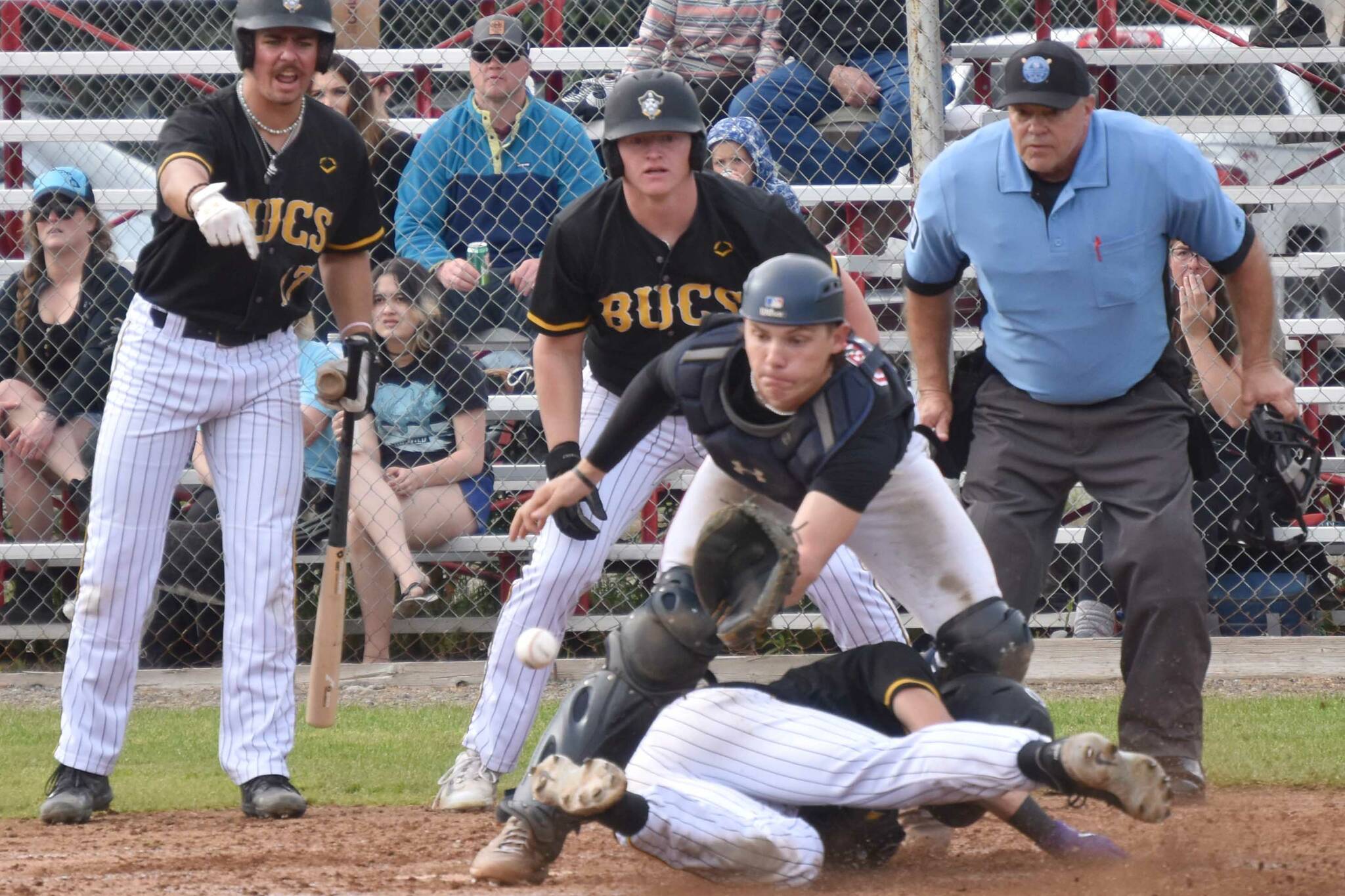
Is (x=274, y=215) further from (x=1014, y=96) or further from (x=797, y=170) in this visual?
(x=797, y=170)

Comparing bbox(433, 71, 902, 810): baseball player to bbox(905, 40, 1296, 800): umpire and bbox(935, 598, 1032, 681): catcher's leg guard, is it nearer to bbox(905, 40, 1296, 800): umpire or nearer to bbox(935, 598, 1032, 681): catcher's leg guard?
bbox(905, 40, 1296, 800): umpire

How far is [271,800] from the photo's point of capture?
4.43 metres

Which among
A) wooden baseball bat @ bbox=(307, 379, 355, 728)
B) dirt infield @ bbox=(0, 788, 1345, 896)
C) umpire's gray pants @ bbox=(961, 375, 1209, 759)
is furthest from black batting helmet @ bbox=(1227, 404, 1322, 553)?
wooden baseball bat @ bbox=(307, 379, 355, 728)

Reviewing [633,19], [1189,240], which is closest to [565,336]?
[1189,240]

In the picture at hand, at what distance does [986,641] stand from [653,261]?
1.34 metres

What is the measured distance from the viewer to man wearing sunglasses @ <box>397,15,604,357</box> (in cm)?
671

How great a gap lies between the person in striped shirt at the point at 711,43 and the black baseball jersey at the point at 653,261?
2730 millimetres

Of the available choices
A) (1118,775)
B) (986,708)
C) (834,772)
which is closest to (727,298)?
(986,708)

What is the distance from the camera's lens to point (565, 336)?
4441 millimetres

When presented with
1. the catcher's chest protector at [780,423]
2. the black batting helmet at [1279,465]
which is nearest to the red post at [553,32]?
the black batting helmet at [1279,465]

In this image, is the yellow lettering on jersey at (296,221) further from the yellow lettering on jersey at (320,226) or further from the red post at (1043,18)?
the red post at (1043,18)

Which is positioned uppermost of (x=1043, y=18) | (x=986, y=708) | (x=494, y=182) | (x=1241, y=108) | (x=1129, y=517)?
(x=1043, y=18)

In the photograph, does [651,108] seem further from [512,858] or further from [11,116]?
[11,116]

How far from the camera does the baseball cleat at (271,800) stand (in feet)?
14.5
